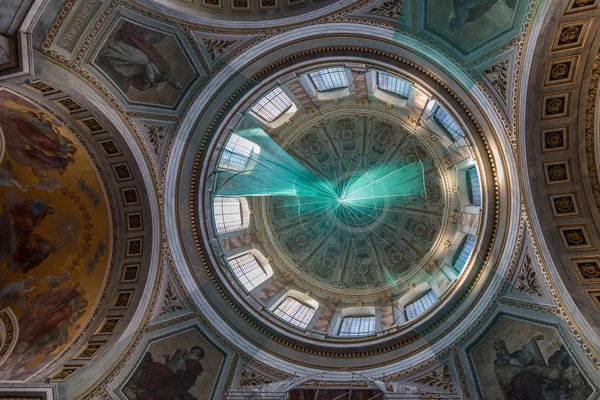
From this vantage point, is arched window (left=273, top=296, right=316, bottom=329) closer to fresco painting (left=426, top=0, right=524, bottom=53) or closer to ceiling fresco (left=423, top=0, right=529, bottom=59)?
ceiling fresco (left=423, top=0, right=529, bottom=59)

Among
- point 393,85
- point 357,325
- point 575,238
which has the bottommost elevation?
point 357,325

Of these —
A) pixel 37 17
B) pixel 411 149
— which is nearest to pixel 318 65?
pixel 37 17

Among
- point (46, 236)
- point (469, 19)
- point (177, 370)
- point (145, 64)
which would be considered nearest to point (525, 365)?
point (469, 19)

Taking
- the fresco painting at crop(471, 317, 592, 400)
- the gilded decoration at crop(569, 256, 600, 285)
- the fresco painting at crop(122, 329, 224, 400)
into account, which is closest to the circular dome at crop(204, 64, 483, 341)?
the fresco painting at crop(471, 317, 592, 400)

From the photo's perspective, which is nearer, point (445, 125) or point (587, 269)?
point (587, 269)

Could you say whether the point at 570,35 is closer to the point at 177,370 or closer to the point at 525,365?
the point at 525,365

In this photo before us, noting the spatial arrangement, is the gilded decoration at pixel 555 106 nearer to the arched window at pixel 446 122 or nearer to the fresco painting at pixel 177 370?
the arched window at pixel 446 122
